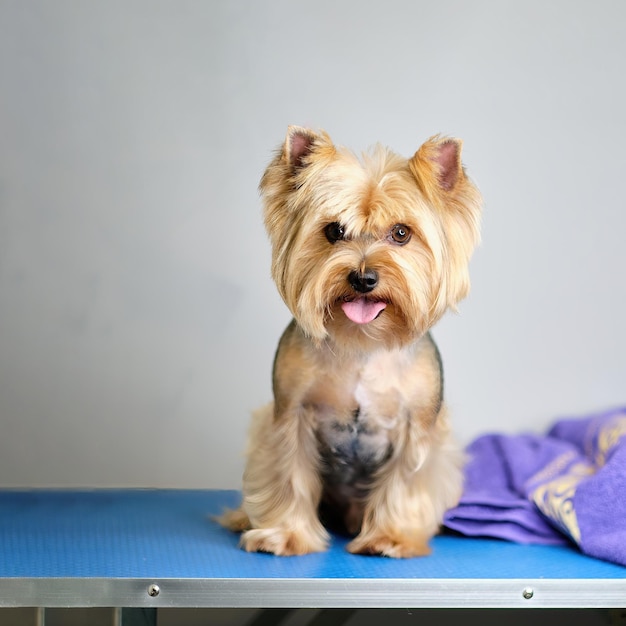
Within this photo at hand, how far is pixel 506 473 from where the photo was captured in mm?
2547

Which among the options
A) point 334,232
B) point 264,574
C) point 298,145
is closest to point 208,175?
point 298,145

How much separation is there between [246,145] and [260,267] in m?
0.36

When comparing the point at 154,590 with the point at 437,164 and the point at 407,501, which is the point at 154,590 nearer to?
the point at 407,501

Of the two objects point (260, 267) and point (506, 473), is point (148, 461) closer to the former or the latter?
point (260, 267)

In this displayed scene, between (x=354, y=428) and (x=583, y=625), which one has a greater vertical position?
(x=354, y=428)

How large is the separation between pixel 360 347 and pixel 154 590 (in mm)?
612

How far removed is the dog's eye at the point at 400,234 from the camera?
1.85m

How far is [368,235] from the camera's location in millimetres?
1832

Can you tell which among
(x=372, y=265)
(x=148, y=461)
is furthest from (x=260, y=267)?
(x=372, y=265)

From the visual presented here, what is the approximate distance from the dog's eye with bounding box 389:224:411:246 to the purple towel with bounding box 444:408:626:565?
71 centimetres

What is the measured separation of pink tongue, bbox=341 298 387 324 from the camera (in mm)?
1831

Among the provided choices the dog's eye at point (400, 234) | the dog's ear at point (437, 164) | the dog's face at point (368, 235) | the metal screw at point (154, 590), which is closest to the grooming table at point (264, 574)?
the metal screw at point (154, 590)

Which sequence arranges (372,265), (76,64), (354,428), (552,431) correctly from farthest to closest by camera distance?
(552,431)
(76,64)
(354,428)
(372,265)

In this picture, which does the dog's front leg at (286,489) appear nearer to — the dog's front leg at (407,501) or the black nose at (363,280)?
the dog's front leg at (407,501)
